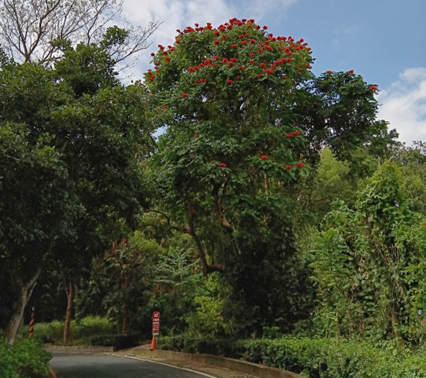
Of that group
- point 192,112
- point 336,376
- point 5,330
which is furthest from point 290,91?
point 5,330

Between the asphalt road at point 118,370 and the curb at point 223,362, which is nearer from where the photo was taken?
the curb at point 223,362

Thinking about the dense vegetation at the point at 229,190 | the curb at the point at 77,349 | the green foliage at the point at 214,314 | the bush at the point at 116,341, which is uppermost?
the dense vegetation at the point at 229,190

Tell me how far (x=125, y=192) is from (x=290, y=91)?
5.95 metres

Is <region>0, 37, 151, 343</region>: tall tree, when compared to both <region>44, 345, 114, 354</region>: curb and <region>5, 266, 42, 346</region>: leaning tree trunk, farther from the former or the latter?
<region>44, 345, 114, 354</region>: curb

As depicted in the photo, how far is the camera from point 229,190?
13328 millimetres

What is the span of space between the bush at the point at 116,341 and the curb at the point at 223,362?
2.36 meters

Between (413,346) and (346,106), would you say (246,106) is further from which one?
(413,346)

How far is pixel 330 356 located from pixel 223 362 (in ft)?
17.2

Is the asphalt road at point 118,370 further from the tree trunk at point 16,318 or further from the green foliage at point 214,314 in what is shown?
the tree trunk at point 16,318

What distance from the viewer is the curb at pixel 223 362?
10.7 m

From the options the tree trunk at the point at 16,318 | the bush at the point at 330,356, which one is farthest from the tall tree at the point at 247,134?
the tree trunk at the point at 16,318

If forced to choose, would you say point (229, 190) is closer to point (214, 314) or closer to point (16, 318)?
point (214, 314)

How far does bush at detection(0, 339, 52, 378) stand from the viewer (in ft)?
24.9

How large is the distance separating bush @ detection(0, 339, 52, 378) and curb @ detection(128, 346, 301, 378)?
4803 mm
